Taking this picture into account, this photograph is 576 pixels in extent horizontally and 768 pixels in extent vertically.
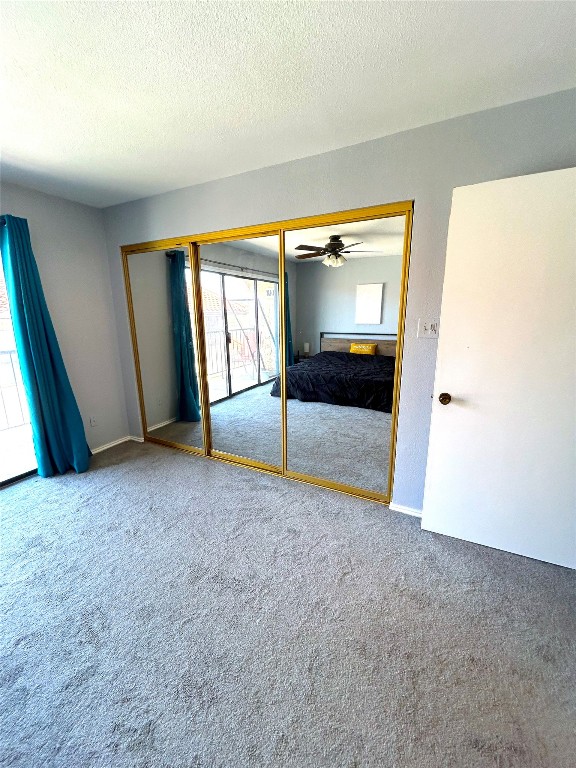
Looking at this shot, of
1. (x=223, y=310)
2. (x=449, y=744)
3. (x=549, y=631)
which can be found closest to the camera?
(x=449, y=744)

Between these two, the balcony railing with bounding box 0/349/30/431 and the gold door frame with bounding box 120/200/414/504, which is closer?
the gold door frame with bounding box 120/200/414/504

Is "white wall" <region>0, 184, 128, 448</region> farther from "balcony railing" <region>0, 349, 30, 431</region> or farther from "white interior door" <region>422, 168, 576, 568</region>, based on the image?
"white interior door" <region>422, 168, 576, 568</region>

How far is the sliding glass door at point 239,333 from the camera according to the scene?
346 centimetres

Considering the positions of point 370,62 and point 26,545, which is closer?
point 370,62

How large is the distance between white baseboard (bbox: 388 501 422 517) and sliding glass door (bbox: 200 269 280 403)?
189 cm

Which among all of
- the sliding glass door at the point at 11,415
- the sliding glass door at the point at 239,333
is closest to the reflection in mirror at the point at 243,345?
the sliding glass door at the point at 239,333

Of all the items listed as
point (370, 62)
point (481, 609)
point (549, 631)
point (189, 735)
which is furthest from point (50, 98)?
point (549, 631)

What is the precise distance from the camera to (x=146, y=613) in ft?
4.85

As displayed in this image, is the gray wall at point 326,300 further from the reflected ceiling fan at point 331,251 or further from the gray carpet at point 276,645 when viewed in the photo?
the gray carpet at point 276,645

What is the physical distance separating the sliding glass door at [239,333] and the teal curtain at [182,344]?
21 centimetres

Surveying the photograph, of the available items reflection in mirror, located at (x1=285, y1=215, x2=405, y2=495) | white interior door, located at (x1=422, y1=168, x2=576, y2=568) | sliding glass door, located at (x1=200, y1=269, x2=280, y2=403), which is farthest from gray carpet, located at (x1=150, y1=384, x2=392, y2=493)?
white interior door, located at (x1=422, y1=168, x2=576, y2=568)

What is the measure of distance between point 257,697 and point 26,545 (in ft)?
5.56

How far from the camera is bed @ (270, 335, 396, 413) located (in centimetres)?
322

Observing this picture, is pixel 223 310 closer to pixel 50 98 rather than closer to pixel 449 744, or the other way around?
pixel 50 98
